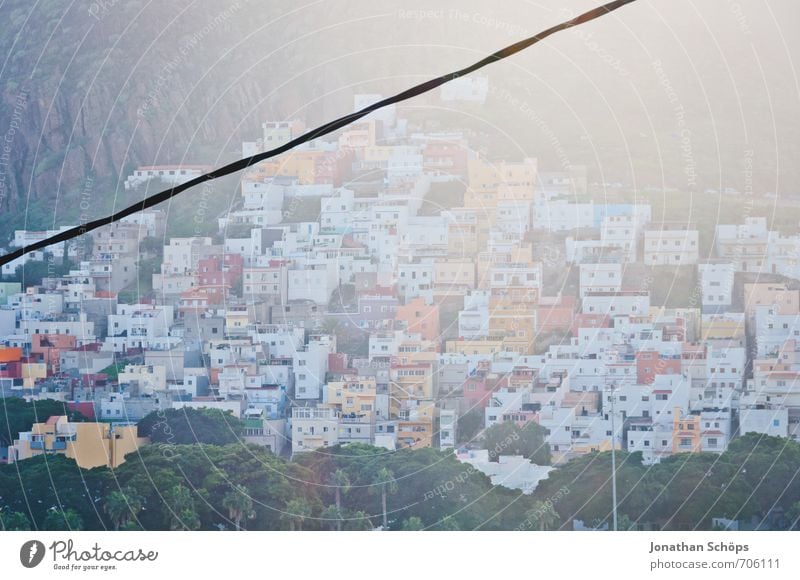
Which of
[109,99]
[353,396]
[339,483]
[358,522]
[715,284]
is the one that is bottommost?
[358,522]

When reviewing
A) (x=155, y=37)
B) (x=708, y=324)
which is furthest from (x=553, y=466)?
(x=155, y=37)

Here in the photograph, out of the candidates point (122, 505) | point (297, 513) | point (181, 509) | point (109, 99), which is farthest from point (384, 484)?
point (109, 99)

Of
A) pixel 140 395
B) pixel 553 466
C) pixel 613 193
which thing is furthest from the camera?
pixel 613 193

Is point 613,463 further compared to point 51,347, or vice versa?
point 51,347

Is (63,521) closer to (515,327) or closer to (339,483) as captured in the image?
(339,483)

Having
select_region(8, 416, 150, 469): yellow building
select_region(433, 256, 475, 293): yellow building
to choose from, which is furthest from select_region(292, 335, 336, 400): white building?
select_region(8, 416, 150, 469): yellow building
